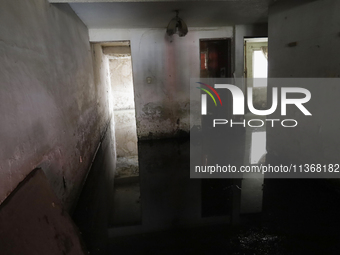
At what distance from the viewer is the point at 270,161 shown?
12.3ft

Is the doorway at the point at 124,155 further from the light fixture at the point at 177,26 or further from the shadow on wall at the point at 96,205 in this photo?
the light fixture at the point at 177,26

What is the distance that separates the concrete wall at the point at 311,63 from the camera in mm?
2648

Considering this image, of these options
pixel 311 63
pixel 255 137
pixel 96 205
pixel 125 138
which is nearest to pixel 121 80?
pixel 125 138

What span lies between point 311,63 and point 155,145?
3.11 m

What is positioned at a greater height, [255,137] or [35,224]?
[35,224]

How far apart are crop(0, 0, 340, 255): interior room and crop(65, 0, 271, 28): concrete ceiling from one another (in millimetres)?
37

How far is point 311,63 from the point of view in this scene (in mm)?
2924

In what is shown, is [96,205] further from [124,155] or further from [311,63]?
[311,63]

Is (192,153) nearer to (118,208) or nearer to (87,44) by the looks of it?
(118,208)

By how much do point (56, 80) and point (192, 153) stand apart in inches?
103

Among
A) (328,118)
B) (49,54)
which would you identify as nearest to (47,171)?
(49,54)

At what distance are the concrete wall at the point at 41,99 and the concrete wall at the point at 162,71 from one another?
5.36 feet

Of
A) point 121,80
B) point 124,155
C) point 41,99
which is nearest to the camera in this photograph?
point 41,99

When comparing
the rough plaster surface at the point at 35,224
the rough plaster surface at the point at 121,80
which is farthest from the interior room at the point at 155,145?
the rough plaster surface at the point at 121,80
